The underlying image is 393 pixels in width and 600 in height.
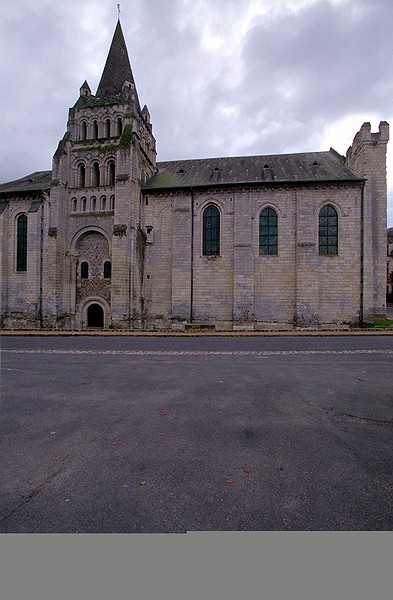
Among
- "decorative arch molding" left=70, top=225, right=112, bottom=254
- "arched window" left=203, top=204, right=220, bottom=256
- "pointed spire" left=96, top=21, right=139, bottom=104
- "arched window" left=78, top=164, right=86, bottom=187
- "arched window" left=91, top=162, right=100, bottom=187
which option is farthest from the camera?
"pointed spire" left=96, top=21, right=139, bottom=104

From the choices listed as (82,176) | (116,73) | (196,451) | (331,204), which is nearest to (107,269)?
(82,176)

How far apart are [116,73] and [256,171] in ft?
51.1

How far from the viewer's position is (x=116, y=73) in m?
24.0

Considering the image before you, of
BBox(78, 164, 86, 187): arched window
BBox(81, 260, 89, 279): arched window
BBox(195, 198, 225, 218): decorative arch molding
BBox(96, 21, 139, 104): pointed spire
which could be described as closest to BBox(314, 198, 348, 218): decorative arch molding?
BBox(195, 198, 225, 218): decorative arch molding

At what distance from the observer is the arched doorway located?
22484mm

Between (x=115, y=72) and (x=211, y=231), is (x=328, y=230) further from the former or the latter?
(x=115, y=72)

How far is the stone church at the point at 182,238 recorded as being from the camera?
2038 cm

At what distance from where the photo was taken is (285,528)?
220 centimetres

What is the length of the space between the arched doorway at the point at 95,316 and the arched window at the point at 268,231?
14.2 metres

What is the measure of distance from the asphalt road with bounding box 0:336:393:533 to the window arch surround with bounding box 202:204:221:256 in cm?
1592

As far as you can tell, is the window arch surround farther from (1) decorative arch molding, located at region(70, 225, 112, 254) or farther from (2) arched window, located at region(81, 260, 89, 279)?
(2) arched window, located at region(81, 260, 89, 279)

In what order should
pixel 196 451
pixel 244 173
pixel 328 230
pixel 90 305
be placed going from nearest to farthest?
pixel 196 451
pixel 328 230
pixel 90 305
pixel 244 173

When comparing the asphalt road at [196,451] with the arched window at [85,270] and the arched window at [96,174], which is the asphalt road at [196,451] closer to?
the arched window at [85,270]

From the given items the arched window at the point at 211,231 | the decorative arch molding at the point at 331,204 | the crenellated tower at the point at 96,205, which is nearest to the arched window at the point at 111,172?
the crenellated tower at the point at 96,205
